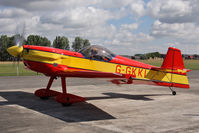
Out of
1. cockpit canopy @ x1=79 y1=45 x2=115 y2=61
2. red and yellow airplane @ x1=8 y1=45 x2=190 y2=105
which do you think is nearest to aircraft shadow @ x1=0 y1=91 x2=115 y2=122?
red and yellow airplane @ x1=8 y1=45 x2=190 y2=105

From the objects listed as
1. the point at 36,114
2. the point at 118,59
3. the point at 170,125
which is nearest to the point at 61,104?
the point at 36,114

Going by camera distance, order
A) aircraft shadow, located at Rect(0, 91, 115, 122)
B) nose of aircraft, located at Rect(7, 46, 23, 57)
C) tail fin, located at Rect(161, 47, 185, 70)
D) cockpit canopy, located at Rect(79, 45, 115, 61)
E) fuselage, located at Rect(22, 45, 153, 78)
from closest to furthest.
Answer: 1. aircraft shadow, located at Rect(0, 91, 115, 122)
2. nose of aircraft, located at Rect(7, 46, 23, 57)
3. fuselage, located at Rect(22, 45, 153, 78)
4. cockpit canopy, located at Rect(79, 45, 115, 61)
5. tail fin, located at Rect(161, 47, 185, 70)

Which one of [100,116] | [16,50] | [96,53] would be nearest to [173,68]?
[96,53]

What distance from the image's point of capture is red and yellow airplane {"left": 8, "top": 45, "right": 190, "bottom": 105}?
28.9 feet

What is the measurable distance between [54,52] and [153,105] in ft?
15.1

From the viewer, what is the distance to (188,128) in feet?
20.1

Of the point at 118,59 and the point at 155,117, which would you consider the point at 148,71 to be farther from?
the point at 155,117

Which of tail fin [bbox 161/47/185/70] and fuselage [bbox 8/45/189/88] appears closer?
fuselage [bbox 8/45/189/88]

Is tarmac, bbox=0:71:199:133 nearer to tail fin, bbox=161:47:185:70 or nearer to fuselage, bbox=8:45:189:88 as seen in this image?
fuselage, bbox=8:45:189:88

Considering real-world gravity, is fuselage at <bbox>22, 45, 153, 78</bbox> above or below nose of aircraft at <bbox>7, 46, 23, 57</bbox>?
below

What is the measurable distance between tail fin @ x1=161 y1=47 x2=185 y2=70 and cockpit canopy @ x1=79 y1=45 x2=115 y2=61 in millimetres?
3225

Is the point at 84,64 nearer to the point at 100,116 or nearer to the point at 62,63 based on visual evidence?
the point at 62,63

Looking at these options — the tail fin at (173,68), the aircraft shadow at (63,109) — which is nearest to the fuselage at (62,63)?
the aircraft shadow at (63,109)

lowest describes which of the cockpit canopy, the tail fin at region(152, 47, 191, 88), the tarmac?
the tarmac
